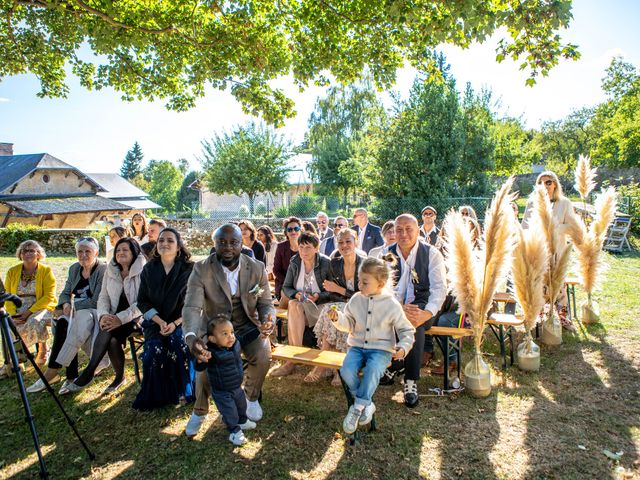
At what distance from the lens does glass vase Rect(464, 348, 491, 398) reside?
4.20m

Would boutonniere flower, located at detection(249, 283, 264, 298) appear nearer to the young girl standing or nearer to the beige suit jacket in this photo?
the beige suit jacket

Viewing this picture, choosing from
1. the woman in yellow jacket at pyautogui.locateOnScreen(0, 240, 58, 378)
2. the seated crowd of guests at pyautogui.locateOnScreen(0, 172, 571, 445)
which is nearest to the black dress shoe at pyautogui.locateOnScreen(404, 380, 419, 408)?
the seated crowd of guests at pyautogui.locateOnScreen(0, 172, 571, 445)

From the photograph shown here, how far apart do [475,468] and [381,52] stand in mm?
6662

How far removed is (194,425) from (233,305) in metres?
1.07

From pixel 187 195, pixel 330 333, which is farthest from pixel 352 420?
pixel 187 195

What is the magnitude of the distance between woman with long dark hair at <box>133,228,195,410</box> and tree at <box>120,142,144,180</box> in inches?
3905

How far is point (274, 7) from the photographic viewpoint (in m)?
7.74

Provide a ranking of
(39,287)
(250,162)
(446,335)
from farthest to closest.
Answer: (250,162) < (39,287) < (446,335)

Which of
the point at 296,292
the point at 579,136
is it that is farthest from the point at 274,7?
the point at 579,136

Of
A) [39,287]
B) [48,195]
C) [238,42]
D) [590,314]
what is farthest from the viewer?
[48,195]

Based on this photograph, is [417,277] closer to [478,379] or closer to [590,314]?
[478,379]

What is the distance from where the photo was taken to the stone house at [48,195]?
3120 centimetres

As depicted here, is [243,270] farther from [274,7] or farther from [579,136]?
[579,136]

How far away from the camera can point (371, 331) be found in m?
3.59
